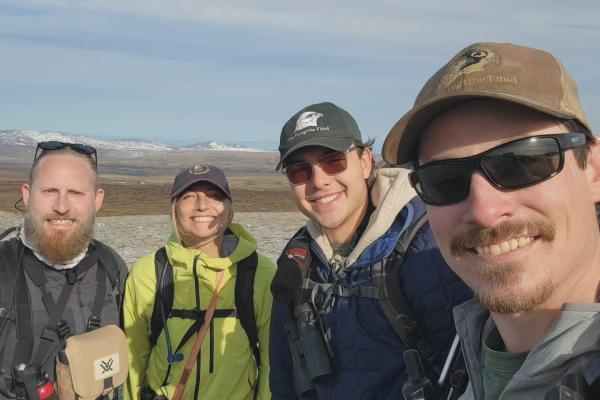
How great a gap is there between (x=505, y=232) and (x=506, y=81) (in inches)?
20.0

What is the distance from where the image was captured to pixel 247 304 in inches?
162

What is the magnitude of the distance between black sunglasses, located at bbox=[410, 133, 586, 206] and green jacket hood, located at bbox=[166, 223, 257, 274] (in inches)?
105

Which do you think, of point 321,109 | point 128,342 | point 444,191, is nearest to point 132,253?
point 128,342

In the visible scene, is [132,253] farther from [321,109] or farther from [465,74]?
[465,74]

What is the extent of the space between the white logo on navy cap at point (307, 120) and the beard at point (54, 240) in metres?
2.13

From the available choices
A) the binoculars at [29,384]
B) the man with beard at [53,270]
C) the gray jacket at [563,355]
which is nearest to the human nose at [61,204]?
the man with beard at [53,270]

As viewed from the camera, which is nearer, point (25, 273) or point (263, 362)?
point (25, 273)

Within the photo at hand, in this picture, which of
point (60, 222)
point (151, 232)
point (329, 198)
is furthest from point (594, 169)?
point (151, 232)

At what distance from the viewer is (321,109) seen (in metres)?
3.20

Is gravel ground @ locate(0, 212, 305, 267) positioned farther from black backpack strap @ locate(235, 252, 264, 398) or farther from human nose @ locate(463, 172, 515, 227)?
human nose @ locate(463, 172, 515, 227)

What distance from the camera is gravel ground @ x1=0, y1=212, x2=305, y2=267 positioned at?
14.7 metres

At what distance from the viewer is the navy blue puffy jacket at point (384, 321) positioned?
2.61 m

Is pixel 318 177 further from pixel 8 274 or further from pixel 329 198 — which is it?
pixel 8 274

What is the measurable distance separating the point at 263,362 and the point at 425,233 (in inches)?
82.6
